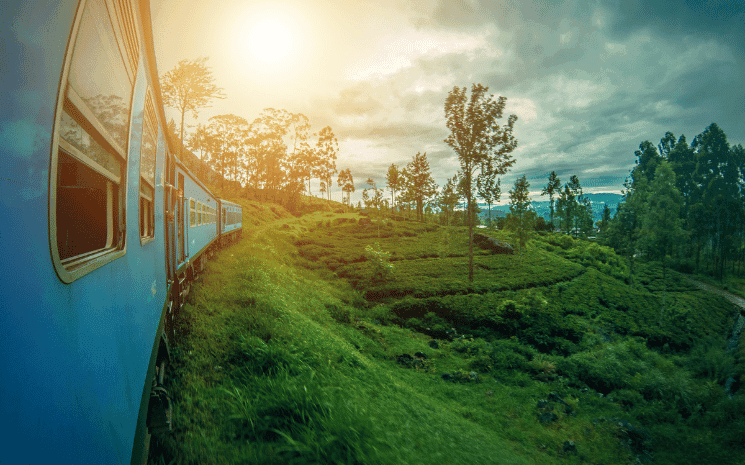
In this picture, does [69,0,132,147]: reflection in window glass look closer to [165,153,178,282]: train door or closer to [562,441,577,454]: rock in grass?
[165,153,178,282]: train door

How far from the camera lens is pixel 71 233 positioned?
2064 millimetres

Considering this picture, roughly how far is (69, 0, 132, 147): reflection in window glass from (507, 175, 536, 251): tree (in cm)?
1885

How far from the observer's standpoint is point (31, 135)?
3.08 ft

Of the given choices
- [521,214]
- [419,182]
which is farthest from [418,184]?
[521,214]

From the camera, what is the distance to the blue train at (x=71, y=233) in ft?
2.76

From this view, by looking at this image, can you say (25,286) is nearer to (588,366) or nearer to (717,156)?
(588,366)

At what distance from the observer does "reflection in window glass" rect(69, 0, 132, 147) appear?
1371mm

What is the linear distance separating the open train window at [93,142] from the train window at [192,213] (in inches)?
284

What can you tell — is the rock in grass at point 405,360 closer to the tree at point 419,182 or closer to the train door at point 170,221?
the train door at point 170,221

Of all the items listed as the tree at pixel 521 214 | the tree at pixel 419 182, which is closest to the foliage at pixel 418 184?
the tree at pixel 419 182

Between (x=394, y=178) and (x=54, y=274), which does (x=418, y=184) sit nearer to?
(x=394, y=178)

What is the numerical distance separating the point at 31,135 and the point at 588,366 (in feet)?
40.7

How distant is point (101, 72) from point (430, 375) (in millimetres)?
8499

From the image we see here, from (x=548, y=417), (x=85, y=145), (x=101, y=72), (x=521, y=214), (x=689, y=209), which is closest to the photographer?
(x=85, y=145)
